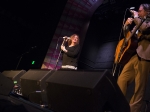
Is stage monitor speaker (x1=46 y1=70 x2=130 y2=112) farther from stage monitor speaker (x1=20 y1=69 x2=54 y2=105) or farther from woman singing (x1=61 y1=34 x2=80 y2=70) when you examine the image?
woman singing (x1=61 y1=34 x2=80 y2=70)

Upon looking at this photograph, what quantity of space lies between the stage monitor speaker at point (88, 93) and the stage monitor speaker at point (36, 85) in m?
0.49

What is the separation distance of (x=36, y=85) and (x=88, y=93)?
1.00m

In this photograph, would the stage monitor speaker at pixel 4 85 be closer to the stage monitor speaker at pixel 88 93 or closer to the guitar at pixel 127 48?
the stage monitor speaker at pixel 88 93

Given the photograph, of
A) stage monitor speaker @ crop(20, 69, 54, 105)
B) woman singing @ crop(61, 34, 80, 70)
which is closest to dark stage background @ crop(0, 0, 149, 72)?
woman singing @ crop(61, 34, 80, 70)

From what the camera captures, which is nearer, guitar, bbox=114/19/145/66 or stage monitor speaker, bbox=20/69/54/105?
stage monitor speaker, bbox=20/69/54/105

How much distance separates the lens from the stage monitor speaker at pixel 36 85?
2.00 metres

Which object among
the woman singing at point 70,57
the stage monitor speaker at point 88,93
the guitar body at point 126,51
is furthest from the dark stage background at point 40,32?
the stage monitor speaker at point 88,93

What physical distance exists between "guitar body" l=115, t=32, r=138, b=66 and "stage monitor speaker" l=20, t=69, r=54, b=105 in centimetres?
102

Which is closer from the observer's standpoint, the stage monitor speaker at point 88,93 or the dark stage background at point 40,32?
the stage monitor speaker at point 88,93

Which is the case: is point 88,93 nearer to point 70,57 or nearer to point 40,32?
point 70,57

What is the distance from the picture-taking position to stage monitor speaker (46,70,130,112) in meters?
Result: 1.21

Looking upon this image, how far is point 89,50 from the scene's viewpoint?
7.75m

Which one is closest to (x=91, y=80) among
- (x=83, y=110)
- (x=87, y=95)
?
(x=87, y=95)

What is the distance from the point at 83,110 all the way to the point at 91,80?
22cm
